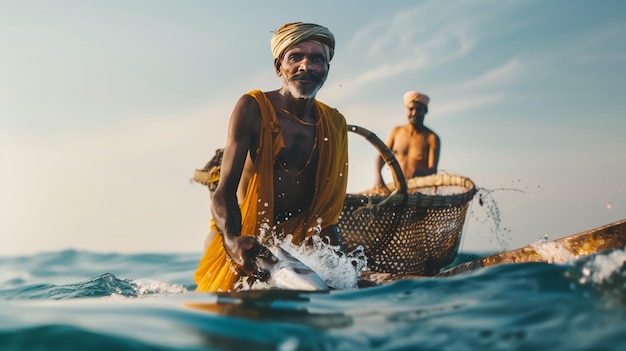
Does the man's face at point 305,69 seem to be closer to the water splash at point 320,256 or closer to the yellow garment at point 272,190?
the yellow garment at point 272,190

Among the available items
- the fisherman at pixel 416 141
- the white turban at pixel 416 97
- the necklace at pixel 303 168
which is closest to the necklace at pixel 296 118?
the necklace at pixel 303 168

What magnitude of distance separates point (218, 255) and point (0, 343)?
1.91 metres

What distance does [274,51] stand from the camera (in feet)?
11.8

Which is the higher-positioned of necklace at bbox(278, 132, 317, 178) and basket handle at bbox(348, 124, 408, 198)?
basket handle at bbox(348, 124, 408, 198)

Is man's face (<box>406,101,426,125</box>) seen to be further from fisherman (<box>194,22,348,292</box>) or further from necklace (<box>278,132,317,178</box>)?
necklace (<box>278,132,317,178</box>)

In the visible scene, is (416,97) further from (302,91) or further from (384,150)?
(302,91)

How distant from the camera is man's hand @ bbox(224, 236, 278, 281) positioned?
9.20 ft

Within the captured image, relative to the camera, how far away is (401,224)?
5.33 meters

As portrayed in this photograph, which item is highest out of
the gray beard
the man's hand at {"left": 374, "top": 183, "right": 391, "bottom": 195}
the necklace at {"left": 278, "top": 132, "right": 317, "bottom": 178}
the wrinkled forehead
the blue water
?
the wrinkled forehead

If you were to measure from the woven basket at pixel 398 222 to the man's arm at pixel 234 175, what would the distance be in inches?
54.4

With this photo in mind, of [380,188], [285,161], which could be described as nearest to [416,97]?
[380,188]

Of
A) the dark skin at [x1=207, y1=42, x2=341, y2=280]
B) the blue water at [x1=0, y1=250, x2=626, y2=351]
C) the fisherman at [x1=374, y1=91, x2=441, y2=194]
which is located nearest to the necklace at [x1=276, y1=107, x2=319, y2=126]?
the dark skin at [x1=207, y1=42, x2=341, y2=280]

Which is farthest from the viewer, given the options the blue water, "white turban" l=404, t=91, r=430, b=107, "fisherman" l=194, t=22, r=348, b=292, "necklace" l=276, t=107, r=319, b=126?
"white turban" l=404, t=91, r=430, b=107

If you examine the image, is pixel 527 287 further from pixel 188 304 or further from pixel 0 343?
pixel 0 343
